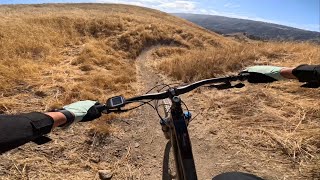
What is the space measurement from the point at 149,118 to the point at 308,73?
18.7 ft

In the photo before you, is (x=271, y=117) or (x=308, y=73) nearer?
(x=308, y=73)

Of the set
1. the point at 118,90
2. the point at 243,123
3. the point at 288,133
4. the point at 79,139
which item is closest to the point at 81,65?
the point at 118,90

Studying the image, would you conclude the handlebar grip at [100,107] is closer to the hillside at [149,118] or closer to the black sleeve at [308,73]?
the black sleeve at [308,73]

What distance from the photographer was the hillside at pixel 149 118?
5840 millimetres

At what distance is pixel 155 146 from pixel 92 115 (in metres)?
4.33

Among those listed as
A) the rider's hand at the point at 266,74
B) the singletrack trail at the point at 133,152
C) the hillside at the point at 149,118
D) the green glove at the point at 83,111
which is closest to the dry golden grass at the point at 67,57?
the hillside at the point at 149,118

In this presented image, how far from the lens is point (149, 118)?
27.4ft

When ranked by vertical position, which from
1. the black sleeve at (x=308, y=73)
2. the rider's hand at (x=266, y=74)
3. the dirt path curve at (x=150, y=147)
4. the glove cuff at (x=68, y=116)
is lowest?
the dirt path curve at (x=150, y=147)

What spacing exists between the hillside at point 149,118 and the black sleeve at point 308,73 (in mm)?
2886

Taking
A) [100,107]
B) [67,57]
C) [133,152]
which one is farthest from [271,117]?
[67,57]

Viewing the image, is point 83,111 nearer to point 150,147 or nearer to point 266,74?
point 266,74

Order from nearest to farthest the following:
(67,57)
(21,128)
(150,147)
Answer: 1. (21,128)
2. (150,147)
3. (67,57)

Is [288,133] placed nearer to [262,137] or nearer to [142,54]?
[262,137]

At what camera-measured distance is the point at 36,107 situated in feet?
27.0
